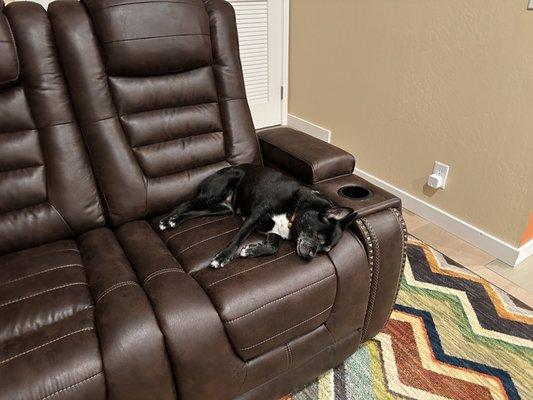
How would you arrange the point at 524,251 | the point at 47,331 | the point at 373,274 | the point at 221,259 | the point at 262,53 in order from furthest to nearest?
the point at 262,53 < the point at 524,251 < the point at 373,274 < the point at 221,259 < the point at 47,331

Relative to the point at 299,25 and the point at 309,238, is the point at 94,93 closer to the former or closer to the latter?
the point at 309,238

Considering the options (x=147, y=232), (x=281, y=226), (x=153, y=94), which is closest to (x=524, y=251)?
(x=281, y=226)

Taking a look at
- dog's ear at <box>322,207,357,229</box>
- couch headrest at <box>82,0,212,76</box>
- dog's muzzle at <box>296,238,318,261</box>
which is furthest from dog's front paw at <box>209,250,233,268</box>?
couch headrest at <box>82,0,212,76</box>

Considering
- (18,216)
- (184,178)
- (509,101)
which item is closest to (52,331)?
(18,216)

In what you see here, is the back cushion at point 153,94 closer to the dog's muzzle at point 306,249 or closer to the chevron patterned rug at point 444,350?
the dog's muzzle at point 306,249

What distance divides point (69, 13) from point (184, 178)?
28.9 inches

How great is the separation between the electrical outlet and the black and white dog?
3.53 ft

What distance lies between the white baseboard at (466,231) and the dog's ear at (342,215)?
3.81 ft

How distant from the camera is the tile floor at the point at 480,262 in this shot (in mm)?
1904

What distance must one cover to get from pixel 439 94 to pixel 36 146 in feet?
6.34

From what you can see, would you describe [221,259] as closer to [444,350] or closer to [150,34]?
[150,34]

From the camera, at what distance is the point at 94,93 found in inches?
58.4

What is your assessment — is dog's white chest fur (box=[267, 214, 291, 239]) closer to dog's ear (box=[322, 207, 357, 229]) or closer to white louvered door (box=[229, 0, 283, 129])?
dog's ear (box=[322, 207, 357, 229])

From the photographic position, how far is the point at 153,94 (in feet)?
5.21
